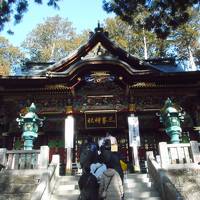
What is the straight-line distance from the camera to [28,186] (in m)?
8.43

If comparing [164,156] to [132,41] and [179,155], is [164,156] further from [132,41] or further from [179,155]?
[132,41]

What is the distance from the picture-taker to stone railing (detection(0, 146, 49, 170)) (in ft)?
30.7

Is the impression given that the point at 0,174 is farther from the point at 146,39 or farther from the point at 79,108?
the point at 146,39

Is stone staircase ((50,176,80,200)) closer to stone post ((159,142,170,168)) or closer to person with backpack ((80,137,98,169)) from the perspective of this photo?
person with backpack ((80,137,98,169))

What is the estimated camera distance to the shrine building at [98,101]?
1409cm

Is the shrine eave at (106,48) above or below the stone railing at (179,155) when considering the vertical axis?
above

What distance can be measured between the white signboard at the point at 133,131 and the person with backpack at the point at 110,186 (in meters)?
7.03

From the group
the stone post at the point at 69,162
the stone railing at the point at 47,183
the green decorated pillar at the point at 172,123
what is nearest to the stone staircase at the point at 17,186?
the stone railing at the point at 47,183

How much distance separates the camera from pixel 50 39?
101ft

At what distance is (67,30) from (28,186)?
24.9 m

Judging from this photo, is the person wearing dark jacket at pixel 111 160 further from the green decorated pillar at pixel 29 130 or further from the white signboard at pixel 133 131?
the white signboard at pixel 133 131

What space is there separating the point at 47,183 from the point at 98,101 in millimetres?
7181

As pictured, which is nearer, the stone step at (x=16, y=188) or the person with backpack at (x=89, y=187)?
the person with backpack at (x=89, y=187)

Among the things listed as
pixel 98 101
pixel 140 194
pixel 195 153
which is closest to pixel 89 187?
pixel 140 194
